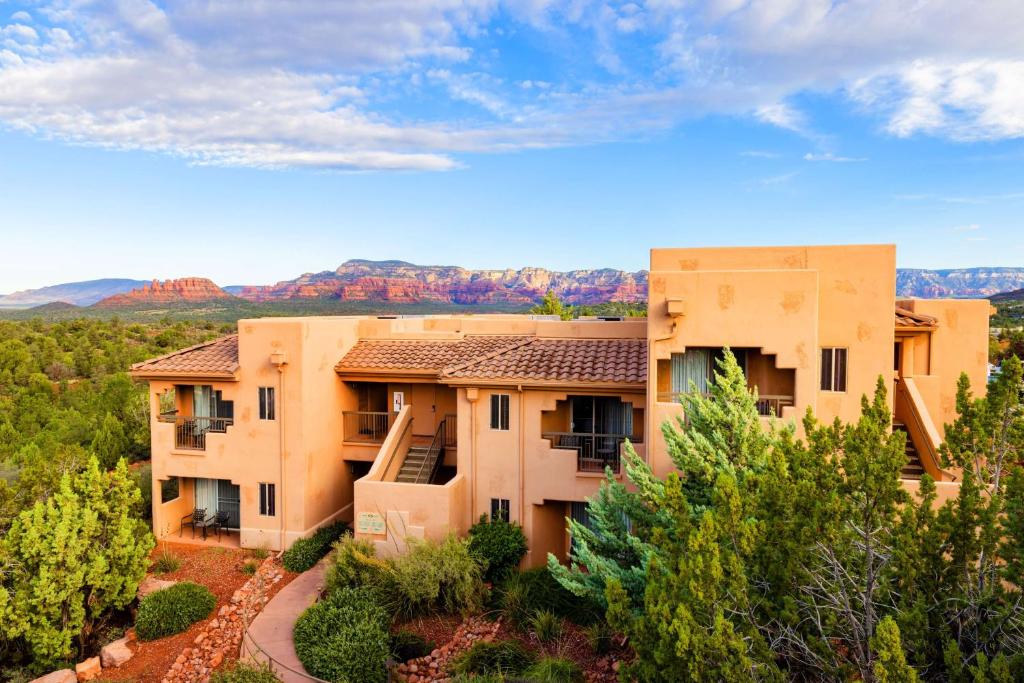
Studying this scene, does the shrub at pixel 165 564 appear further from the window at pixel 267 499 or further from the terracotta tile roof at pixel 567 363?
the terracotta tile roof at pixel 567 363

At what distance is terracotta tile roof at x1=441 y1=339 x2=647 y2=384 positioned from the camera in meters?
17.9

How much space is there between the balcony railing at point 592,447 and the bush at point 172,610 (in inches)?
387

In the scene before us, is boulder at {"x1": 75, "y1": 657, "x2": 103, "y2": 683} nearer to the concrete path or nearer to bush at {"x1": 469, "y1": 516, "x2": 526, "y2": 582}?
the concrete path

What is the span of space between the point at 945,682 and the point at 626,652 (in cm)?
647

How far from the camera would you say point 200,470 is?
69.1 ft

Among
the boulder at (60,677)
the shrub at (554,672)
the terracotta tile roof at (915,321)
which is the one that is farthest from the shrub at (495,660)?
the terracotta tile roof at (915,321)

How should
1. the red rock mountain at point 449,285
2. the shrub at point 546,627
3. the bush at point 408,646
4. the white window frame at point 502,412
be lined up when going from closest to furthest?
1. the shrub at point 546,627
2. the bush at point 408,646
3. the white window frame at point 502,412
4. the red rock mountain at point 449,285

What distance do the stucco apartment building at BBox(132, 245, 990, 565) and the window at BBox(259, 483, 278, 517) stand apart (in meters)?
0.06

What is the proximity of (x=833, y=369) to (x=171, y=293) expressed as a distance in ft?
398

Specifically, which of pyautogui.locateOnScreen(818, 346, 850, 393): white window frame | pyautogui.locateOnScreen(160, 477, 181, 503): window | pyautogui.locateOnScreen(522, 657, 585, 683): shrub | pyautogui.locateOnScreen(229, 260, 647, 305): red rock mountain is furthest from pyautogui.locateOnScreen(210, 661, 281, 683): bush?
pyautogui.locateOnScreen(229, 260, 647, 305): red rock mountain

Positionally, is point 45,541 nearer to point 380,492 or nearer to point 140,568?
point 140,568

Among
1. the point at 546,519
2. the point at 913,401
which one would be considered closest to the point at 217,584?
the point at 546,519

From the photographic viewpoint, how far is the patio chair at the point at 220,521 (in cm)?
2152

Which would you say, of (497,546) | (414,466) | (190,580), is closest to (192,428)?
(190,580)
